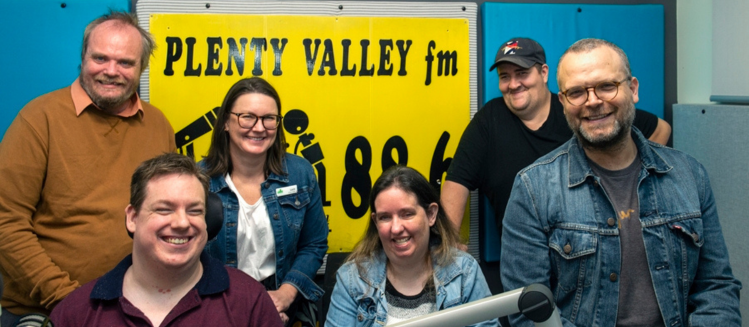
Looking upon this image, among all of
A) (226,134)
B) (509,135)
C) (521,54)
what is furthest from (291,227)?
(521,54)

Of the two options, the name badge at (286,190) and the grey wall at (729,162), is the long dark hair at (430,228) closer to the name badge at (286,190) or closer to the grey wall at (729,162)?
the name badge at (286,190)

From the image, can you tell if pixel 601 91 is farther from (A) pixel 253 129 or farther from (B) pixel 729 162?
(B) pixel 729 162

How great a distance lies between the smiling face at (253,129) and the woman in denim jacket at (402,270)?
0.46 metres

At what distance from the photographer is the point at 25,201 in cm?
218

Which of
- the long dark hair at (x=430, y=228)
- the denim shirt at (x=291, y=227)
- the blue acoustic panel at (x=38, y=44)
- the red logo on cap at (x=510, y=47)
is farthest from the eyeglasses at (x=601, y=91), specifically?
the blue acoustic panel at (x=38, y=44)

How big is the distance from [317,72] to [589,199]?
1553 millimetres

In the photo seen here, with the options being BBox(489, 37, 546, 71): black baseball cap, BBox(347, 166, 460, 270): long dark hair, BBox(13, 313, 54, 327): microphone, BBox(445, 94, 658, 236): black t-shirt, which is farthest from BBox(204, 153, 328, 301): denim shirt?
BBox(13, 313, 54, 327): microphone

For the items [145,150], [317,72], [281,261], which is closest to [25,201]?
[145,150]

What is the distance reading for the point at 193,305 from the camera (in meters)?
1.73

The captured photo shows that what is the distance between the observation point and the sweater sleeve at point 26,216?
A: 212 centimetres

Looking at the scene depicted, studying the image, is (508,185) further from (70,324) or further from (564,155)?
(70,324)

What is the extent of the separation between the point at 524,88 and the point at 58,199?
1819mm

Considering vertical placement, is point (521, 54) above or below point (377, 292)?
above

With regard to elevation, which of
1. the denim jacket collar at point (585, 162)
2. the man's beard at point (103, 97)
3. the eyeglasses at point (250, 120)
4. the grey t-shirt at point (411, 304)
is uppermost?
the man's beard at point (103, 97)
